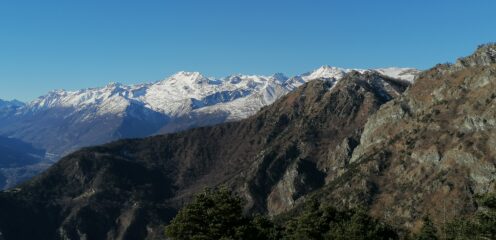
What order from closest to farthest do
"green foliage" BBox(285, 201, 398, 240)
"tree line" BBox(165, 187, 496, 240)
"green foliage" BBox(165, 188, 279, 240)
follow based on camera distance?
"green foliage" BBox(165, 188, 279, 240) → "tree line" BBox(165, 187, 496, 240) → "green foliage" BBox(285, 201, 398, 240)

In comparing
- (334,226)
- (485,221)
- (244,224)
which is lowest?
(244,224)

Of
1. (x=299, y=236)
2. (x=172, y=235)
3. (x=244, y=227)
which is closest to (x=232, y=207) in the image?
(x=244, y=227)

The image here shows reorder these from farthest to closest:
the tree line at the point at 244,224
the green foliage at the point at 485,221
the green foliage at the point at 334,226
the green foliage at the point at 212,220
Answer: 1. the green foliage at the point at 334,226
2. the green foliage at the point at 485,221
3. the tree line at the point at 244,224
4. the green foliage at the point at 212,220

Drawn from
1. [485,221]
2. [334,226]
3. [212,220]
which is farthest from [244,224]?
[485,221]

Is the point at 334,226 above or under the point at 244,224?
above

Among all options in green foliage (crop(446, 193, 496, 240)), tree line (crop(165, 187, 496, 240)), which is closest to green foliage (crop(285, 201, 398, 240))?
tree line (crop(165, 187, 496, 240))

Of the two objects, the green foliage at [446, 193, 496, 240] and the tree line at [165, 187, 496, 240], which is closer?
the tree line at [165, 187, 496, 240]

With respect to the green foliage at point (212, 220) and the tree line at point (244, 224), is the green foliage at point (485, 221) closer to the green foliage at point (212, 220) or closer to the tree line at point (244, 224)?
the tree line at point (244, 224)

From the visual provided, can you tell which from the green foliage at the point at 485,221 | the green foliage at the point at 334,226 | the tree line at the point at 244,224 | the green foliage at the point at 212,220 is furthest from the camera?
the green foliage at the point at 334,226

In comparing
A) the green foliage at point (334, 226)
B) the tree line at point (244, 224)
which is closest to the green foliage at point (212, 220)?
the tree line at point (244, 224)

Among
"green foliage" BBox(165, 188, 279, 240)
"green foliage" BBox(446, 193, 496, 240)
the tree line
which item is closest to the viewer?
"green foliage" BBox(165, 188, 279, 240)

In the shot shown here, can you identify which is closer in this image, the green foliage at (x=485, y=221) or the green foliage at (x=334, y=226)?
the green foliage at (x=485, y=221)

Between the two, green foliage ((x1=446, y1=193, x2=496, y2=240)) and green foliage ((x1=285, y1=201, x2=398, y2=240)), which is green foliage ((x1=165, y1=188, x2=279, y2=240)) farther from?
green foliage ((x1=446, y1=193, x2=496, y2=240))

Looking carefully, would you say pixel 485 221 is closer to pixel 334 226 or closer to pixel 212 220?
pixel 334 226
